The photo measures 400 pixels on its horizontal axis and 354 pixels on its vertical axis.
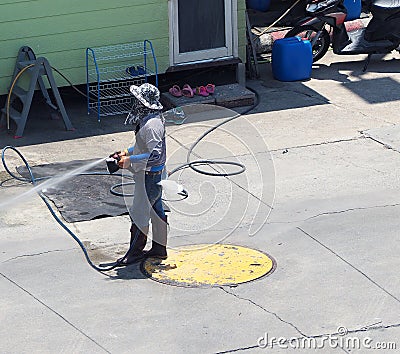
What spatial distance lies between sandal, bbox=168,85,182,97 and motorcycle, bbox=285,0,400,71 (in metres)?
2.39

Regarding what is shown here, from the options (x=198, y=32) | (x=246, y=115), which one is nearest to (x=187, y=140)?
(x=246, y=115)

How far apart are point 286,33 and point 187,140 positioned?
400 centimetres

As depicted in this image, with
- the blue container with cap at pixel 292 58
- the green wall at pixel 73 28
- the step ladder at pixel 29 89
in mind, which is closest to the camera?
the step ladder at pixel 29 89

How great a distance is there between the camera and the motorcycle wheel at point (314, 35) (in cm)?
1421

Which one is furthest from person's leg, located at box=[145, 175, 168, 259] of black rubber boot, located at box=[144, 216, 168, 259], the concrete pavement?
the concrete pavement

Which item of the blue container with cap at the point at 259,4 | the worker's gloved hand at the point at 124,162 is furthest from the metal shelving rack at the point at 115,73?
the worker's gloved hand at the point at 124,162

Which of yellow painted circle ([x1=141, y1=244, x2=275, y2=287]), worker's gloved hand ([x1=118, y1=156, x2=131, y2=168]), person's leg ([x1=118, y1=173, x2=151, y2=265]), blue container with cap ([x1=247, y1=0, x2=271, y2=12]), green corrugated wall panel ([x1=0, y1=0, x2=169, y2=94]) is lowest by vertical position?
yellow painted circle ([x1=141, y1=244, x2=275, y2=287])

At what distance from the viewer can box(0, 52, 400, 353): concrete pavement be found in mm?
6953

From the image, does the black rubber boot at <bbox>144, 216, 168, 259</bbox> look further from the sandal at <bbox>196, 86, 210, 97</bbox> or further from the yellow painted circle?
the sandal at <bbox>196, 86, 210, 97</bbox>

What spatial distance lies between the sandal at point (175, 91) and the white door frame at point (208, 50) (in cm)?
39

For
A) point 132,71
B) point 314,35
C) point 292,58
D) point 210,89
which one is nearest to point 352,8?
point 314,35

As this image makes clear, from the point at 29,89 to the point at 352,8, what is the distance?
21.3ft

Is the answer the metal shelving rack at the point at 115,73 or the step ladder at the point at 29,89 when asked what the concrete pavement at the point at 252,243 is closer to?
the step ladder at the point at 29,89

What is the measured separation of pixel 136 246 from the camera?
826 cm
